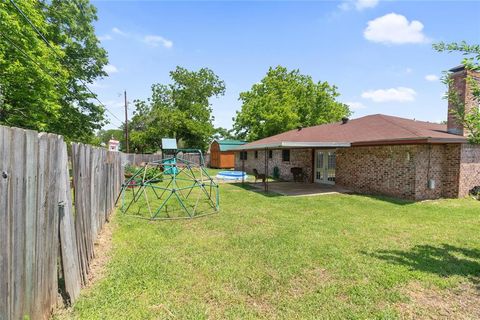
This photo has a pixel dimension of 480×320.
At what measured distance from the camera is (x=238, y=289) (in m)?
3.66

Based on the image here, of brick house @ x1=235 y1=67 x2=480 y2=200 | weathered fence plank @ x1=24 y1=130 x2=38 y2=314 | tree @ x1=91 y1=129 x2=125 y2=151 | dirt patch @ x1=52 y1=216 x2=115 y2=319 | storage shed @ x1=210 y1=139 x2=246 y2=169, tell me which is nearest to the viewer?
weathered fence plank @ x1=24 y1=130 x2=38 y2=314

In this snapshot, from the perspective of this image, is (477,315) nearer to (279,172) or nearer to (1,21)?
(1,21)

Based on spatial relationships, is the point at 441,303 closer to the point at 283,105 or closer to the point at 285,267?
the point at 285,267

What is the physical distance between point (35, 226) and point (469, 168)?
44.8ft

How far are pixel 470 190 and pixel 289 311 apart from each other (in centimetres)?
1155

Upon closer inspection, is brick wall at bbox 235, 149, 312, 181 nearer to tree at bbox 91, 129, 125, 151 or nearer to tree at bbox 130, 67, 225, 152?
tree at bbox 130, 67, 225, 152

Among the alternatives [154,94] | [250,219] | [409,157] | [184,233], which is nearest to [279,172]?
[409,157]

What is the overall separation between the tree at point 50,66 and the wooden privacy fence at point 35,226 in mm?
10606

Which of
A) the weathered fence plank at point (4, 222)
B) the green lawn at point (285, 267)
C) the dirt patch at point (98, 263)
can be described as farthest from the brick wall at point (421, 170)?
the weathered fence plank at point (4, 222)

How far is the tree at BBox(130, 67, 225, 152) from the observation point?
126ft

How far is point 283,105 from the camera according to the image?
3192 cm

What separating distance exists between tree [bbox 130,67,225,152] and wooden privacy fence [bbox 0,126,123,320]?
35.7 m

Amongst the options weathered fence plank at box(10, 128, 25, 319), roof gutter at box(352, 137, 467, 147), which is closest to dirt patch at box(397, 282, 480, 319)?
weathered fence plank at box(10, 128, 25, 319)

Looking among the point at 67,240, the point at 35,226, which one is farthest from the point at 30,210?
the point at 67,240
